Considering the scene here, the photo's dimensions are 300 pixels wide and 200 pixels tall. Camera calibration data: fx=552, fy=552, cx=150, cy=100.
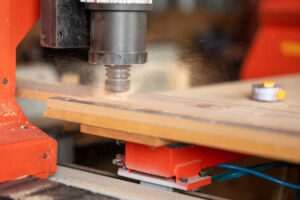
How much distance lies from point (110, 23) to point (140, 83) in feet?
1.18

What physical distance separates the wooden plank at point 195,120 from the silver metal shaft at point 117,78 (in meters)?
0.03

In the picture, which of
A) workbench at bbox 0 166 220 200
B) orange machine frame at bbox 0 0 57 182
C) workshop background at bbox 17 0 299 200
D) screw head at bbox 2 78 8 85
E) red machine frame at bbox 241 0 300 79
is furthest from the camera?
red machine frame at bbox 241 0 300 79

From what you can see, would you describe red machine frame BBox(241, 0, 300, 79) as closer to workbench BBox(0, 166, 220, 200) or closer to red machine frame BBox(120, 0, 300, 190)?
red machine frame BBox(120, 0, 300, 190)

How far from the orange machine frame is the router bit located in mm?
210

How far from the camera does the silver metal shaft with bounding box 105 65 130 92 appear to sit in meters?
1.30

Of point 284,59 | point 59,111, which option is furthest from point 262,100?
point 284,59

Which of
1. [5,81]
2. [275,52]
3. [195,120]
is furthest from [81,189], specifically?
[275,52]

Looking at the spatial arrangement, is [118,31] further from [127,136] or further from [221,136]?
[221,136]

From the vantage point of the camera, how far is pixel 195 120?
1.07m

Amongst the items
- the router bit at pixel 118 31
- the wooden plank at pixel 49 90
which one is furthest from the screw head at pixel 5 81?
the router bit at pixel 118 31

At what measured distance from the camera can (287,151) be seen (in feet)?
3.07

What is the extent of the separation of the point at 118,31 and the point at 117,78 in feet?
0.42

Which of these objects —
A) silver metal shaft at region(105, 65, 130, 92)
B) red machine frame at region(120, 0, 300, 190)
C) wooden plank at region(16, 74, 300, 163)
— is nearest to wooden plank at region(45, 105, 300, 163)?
wooden plank at region(16, 74, 300, 163)

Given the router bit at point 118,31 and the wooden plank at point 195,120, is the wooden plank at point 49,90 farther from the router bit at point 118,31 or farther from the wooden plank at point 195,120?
the router bit at point 118,31
